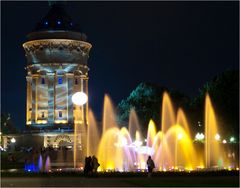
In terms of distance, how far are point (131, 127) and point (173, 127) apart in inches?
1067

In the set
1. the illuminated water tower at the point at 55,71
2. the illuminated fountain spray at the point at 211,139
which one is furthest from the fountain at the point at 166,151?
the illuminated water tower at the point at 55,71

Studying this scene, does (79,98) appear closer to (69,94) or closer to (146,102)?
(69,94)

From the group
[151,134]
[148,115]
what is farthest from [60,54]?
[151,134]

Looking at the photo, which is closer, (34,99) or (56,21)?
(34,99)

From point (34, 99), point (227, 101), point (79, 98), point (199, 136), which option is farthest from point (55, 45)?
point (227, 101)

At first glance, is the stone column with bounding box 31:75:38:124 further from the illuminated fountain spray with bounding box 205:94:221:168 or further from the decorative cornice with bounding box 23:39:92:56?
the illuminated fountain spray with bounding box 205:94:221:168

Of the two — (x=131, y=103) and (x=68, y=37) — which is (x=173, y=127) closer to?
(x=131, y=103)

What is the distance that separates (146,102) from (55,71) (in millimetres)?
33356

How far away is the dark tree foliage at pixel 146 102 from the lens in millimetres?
94625

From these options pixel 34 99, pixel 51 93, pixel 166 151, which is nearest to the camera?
pixel 166 151

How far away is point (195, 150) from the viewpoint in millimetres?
65812

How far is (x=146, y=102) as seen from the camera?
331 feet

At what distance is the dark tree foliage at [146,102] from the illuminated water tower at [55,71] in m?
23.4

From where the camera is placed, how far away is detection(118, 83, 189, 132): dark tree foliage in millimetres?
94625
